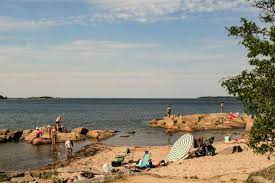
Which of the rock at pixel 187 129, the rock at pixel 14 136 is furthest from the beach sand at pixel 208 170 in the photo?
the rock at pixel 187 129

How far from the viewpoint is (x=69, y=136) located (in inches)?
2068

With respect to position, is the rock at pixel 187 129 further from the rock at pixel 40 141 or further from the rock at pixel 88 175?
the rock at pixel 88 175

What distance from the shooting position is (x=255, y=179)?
1911 centimetres

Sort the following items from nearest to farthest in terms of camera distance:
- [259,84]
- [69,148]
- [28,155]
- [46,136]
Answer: [259,84]
[69,148]
[28,155]
[46,136]

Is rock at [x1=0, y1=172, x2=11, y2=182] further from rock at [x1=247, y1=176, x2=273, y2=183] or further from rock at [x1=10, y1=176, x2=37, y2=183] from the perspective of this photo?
rock at [x1=247, y1=176, x2=273, y2=183]

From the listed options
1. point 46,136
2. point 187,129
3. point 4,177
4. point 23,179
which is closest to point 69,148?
point 46,136

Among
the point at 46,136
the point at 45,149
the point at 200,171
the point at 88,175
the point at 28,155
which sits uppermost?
the point at 200,171

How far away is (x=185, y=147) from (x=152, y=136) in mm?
28736

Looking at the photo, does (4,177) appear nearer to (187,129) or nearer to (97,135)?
(97,135)

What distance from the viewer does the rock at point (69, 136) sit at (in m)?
50.1

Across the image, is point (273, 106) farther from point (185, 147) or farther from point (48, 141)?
point (48, 141)

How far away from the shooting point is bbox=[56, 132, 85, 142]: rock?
5011 cm

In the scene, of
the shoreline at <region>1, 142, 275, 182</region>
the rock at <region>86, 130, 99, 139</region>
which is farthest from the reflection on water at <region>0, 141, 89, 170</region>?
the shoreline at <region>1, 142, 275, 182</region>

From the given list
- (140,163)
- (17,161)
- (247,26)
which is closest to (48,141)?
(17,161)
